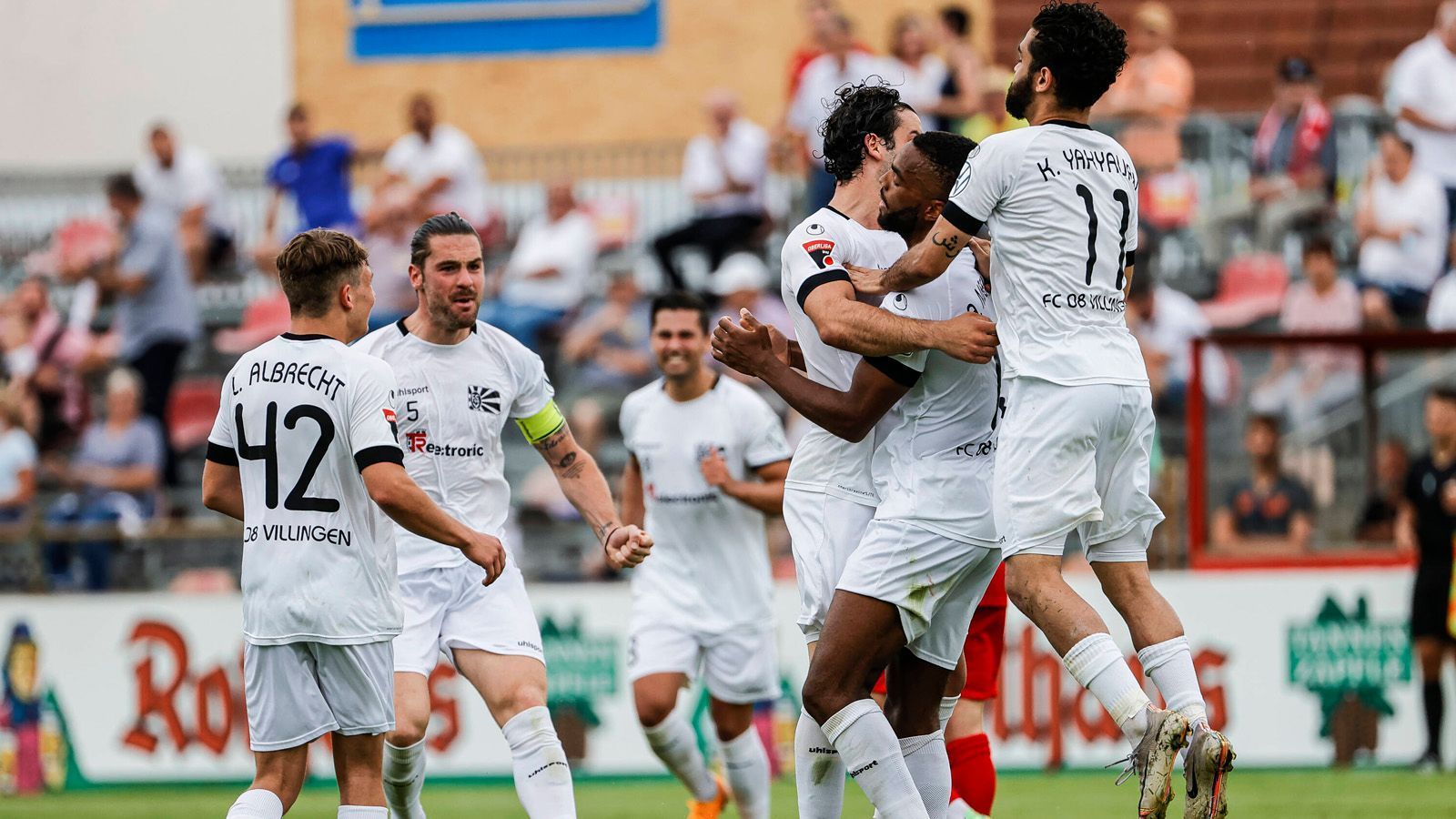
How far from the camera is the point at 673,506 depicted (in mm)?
10000

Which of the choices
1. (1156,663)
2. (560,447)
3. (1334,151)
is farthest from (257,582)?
(1334,151)

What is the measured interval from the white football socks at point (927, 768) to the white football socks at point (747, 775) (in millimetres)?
2495

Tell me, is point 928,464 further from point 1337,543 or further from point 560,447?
point 1337,543

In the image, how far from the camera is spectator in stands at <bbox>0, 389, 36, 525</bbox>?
1549 cm

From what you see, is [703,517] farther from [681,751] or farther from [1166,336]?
[1166,336]

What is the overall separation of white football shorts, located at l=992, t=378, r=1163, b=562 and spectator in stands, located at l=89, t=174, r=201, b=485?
11612 millimetres

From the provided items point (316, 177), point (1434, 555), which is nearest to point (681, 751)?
point (1434, 555)

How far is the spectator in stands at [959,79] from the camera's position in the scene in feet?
50.1

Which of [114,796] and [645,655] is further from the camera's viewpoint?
[114,796]

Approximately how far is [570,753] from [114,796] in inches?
129

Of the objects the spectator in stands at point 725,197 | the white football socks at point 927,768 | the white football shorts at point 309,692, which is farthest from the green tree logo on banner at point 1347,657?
the white football shorts at point 309,692

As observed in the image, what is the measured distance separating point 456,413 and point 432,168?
366 inches

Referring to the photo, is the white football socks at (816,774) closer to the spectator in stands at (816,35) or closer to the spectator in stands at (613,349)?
the spectator in stands at (613,349)

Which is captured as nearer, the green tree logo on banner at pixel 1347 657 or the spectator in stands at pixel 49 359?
the green tree logo on banner at pixel 1347 657
